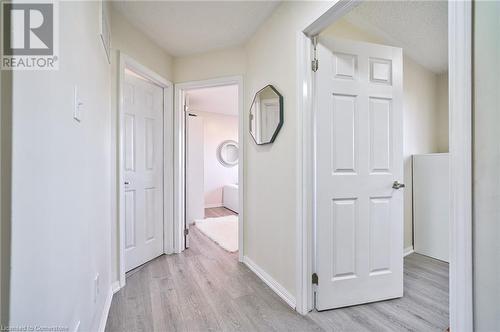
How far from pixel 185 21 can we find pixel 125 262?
2.33 meters

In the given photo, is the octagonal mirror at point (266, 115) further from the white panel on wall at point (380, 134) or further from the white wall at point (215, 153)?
the white wall at point (215, 153)

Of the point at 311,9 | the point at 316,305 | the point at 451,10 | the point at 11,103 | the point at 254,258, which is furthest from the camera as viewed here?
the point at 254,258

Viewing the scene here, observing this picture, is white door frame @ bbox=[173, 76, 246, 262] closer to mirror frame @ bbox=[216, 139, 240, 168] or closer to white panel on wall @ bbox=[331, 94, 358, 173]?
white panel on wall @ bbox=[331, 94, 358, 173]

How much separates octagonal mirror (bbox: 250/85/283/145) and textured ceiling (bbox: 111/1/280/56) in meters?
0.66

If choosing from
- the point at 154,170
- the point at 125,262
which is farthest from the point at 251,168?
the point at 125,262

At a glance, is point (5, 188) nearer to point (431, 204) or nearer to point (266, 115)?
point (266, 115)

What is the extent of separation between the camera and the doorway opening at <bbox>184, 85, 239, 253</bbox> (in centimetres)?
405

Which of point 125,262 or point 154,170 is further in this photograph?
point 154,170

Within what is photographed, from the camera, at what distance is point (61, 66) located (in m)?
0.87

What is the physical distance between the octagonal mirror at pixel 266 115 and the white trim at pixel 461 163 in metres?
1.22

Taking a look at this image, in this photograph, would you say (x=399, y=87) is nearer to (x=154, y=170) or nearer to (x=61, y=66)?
(x=61, y=66)

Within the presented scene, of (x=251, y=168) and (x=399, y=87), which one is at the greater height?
(x=399, y=87)

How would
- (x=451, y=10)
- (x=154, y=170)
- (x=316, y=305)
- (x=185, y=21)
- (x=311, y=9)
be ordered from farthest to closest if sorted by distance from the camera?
(x=154, y=170), (x=185, y=21), (x=316, y=305), (x=311, y=9), (x=451, y=10)

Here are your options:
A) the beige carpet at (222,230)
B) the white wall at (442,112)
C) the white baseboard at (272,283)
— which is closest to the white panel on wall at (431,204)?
the white wall at (442,112)
